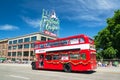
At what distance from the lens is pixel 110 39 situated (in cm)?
4728

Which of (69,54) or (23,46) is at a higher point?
(23,46)

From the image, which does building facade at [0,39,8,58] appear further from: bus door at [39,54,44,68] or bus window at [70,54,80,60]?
bus window at [70,54,80,60]

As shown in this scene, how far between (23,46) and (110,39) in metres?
55.7

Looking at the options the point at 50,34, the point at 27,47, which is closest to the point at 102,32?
the point at 50,34

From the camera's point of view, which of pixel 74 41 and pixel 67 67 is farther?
pixel 67 67

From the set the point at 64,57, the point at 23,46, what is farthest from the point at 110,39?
the point at 23,46

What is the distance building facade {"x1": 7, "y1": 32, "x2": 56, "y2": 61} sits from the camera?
87.8 meters

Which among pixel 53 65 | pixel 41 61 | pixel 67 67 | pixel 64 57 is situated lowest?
pixel 67 67

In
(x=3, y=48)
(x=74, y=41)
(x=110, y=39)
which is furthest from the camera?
(x=3, y=48)

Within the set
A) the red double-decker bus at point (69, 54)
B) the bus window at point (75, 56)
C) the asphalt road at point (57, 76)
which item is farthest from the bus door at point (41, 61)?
the asphalt road at point (57, 76)

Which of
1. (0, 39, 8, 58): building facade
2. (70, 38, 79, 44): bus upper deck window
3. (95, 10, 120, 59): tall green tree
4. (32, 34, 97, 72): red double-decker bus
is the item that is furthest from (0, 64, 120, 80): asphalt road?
(0, 39, 8, 58): building facade

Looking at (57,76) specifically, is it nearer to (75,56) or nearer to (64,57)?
(75,56)

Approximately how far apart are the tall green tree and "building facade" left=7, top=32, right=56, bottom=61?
1634 inches

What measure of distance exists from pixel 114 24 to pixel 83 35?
2803cm
